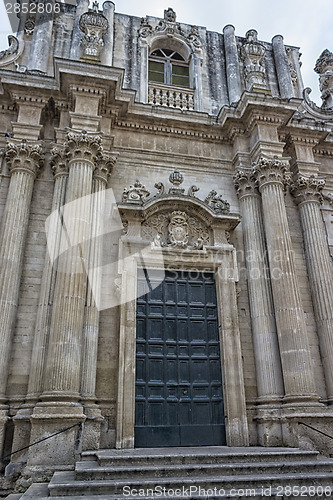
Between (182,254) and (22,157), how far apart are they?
3.89 m

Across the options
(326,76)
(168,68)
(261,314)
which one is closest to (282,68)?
(326,76)

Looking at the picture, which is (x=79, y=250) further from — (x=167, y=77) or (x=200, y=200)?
(x=167, y=77)

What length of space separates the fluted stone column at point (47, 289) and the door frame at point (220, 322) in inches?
52.0

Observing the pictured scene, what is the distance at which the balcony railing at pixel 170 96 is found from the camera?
35.4ft

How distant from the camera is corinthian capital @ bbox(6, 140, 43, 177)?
336 inches

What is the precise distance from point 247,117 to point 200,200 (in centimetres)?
250

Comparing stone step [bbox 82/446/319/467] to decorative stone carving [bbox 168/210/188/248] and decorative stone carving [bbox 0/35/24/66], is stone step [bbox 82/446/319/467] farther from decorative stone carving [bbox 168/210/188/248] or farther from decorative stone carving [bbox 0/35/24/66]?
decorative stone carving [bbox 0/35/24/66]

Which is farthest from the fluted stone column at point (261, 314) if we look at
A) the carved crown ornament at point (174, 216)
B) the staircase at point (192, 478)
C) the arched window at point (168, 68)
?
the arched window at point (168, 68)

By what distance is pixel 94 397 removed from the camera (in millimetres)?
7129

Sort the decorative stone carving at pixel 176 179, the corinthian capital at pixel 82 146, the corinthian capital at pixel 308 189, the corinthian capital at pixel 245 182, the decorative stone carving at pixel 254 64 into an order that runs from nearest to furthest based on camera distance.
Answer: the corinthian capital at pixel 82 146, the decorative stone carving at pixel 176 179, the corinthian capital at pixel 245 182, the corinthian capital at pixel 308 189, the decorative stone carving at pixel 254 64

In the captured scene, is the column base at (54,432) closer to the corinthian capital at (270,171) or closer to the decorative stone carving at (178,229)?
the decorative stone carving at (178,229)

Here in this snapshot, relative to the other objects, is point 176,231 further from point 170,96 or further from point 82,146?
point 170,96

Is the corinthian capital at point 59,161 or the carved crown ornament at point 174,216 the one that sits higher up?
the corinthian capital at point 59,161

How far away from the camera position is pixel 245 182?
9.73m
